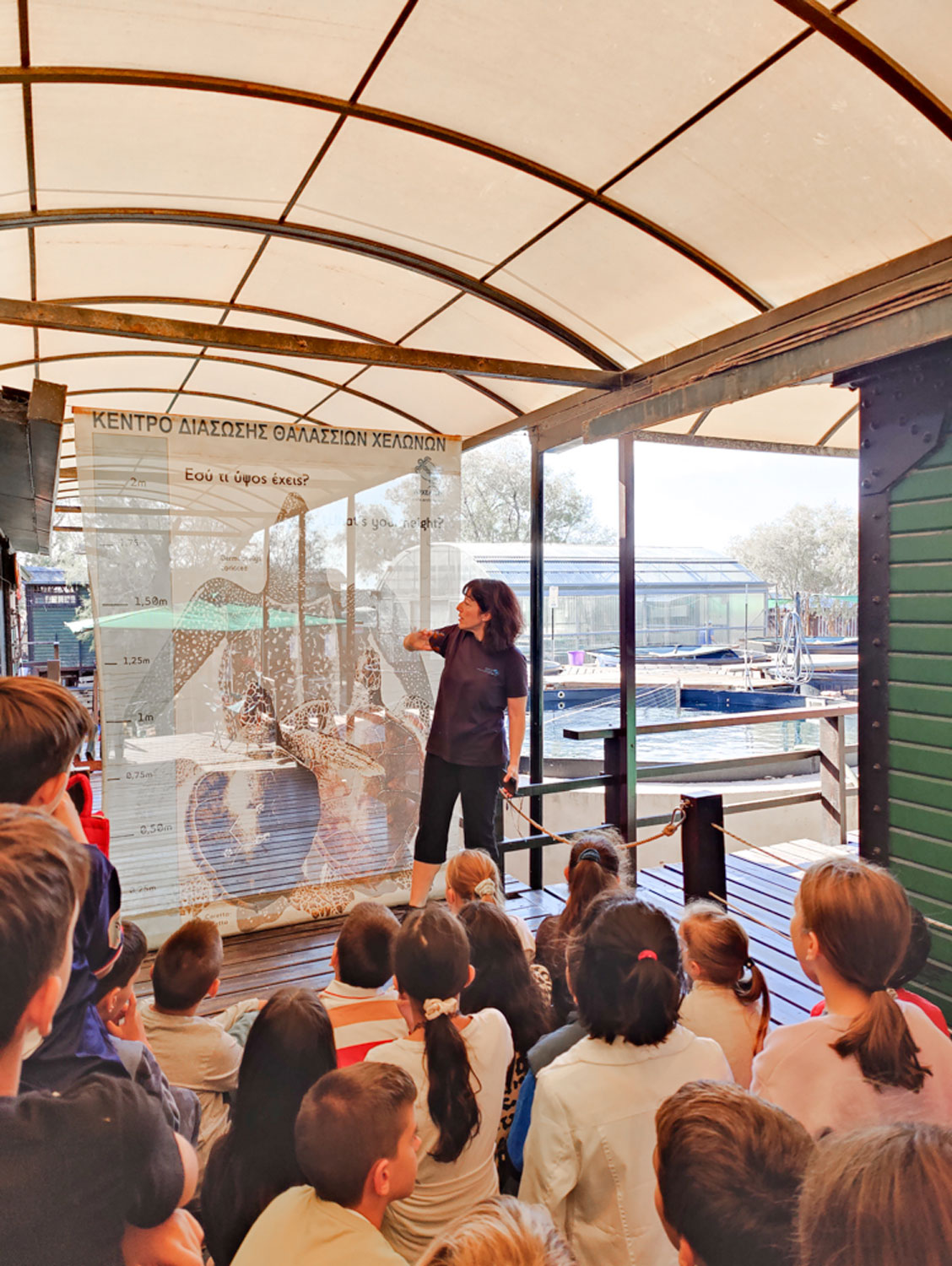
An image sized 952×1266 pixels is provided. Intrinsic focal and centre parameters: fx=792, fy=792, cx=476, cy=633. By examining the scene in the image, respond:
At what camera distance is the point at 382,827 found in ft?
12.7

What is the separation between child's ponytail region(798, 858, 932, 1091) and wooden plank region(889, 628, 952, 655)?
4.71 feet

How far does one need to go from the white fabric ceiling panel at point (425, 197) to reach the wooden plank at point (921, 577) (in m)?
1.70

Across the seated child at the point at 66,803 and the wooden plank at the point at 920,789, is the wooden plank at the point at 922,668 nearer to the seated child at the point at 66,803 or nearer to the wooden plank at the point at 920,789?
the wooden plank at the point at 920,789

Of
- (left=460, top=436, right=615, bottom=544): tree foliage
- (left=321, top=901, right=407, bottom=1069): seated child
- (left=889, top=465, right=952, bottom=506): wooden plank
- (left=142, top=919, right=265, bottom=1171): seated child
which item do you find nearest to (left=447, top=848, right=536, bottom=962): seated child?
(left=321, top=901, right=407, bottom=1069): seated child

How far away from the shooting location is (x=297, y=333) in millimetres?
3832

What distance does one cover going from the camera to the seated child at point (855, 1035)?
4.58ft

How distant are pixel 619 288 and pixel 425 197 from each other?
2.63ft

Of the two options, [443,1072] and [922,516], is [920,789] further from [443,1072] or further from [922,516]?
[443,1072]

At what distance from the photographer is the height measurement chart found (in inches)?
130

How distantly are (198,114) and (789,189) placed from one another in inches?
65.2

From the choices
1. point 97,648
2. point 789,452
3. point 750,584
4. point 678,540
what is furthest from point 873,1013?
point 678,540

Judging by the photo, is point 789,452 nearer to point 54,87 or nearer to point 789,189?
point 789,189

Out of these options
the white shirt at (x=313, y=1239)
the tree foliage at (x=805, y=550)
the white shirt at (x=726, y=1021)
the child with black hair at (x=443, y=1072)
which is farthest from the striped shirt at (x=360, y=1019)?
the tree foliage at (x=805, y=550)

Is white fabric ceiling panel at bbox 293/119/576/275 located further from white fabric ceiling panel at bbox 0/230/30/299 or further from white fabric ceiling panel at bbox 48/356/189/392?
white fabric ceiling panel at bbox 48/356/189/392
